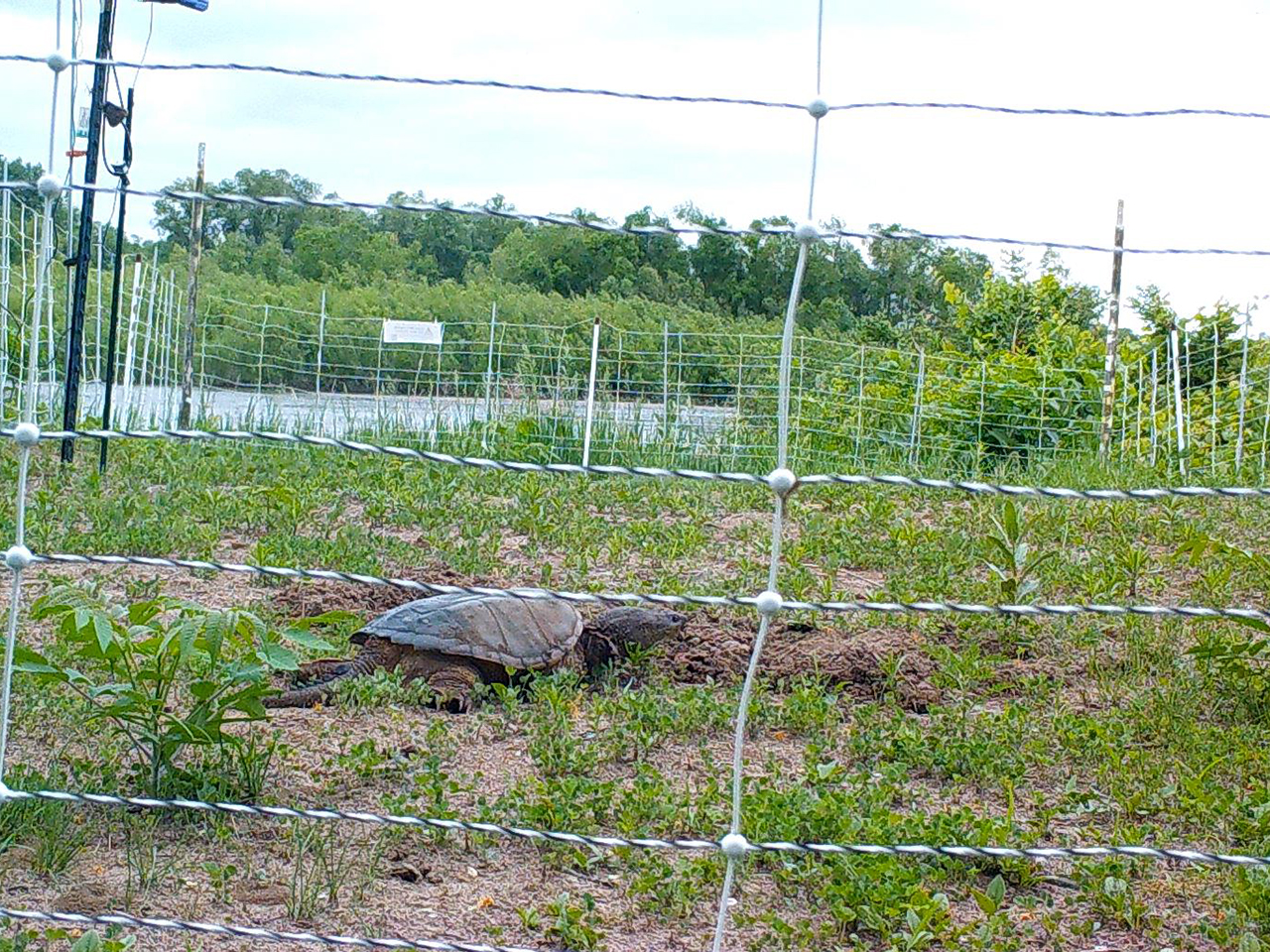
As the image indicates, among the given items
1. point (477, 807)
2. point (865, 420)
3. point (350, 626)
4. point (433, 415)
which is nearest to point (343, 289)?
point (433, 415)

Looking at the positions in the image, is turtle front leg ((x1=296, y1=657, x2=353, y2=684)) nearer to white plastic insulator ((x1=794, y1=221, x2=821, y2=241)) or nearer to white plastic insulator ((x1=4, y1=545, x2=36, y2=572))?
white plastic insulator ((x1=4, y1=545, x2=36, y2=572))

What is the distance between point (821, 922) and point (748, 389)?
9.66 metres

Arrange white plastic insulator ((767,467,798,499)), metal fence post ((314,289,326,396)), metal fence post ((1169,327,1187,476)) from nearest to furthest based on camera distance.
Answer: white plastic insulator ((767,467,798,499)) → metal fence post ((1169,327,1187,476)) → metal fence post ((314,289,326,396))

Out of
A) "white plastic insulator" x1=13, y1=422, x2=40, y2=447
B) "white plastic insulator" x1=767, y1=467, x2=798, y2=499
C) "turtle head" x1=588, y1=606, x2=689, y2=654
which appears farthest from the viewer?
"turtle head" x1=588, y1=606, x2=689, y2=654

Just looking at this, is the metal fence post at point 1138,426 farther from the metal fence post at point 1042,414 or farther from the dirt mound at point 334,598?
the dirt mound at point 334,598

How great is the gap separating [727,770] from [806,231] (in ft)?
6.71

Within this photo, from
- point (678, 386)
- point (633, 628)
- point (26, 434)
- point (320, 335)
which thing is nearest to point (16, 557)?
point (26, 434)

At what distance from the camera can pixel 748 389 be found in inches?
479

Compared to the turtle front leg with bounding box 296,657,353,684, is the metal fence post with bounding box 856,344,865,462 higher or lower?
higher

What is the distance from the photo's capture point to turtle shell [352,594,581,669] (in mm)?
4129

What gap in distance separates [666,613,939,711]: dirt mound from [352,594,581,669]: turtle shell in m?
0.41

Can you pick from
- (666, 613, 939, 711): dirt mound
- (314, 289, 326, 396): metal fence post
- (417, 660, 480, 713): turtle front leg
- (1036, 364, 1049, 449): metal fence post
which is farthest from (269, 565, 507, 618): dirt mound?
(314, 289, 326, 396): metal fence post

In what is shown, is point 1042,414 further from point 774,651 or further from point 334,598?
point 334,598

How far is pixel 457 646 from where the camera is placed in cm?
411
